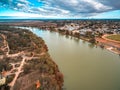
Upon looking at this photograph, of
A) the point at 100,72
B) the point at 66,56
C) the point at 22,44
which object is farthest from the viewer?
the point at 22,44

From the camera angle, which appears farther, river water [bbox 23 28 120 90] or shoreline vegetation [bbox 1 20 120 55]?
shoreline vegetation [bbox 1 20 120 55]

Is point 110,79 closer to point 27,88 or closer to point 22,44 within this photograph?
point 27,88

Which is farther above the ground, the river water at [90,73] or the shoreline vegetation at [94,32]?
the river water at [90,73]

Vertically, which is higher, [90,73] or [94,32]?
[90,73]

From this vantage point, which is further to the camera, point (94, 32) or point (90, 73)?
point (94, 32)

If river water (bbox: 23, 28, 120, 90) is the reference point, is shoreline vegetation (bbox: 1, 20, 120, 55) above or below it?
below

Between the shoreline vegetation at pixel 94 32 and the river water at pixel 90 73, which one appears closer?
the river water at pixel 90 73

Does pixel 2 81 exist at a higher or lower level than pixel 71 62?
higher

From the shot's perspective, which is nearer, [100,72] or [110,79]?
[110,79]

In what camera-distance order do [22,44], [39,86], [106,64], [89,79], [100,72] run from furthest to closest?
[22,44] → [106,64] → [100,72] → [89,79] → [39,86]

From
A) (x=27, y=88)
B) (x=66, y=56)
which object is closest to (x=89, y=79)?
(x=27, y=88)

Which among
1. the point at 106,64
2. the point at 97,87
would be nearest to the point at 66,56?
the point at 106,64
